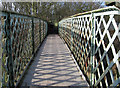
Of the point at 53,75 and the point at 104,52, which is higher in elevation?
the point at 104,52

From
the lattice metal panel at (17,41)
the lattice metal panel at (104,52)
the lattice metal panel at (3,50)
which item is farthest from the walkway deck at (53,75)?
the lattice metal panel at (3,50)

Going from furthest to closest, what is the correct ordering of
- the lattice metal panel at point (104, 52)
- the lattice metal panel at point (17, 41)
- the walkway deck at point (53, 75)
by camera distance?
the walkway deck at point (53, 75) → the lattice metal panel at point (17, 41) → the lattice metal panel at point (104, 52)

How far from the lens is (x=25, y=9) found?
718 inches

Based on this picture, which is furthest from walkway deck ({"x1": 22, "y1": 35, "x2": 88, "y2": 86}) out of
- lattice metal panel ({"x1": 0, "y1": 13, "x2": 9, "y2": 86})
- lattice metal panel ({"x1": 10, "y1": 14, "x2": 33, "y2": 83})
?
lattice metal panel ({"x1": 0, "y1": 13, "x2": 9, "y2": 86})

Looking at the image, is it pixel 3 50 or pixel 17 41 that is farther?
pixel 17 41

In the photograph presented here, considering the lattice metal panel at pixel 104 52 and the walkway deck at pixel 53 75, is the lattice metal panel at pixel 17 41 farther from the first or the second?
the lattice metal panel at pixel 104 52

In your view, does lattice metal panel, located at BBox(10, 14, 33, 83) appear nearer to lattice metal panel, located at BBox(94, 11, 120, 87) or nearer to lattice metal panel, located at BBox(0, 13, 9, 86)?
lattice metal panel, located at BBox(0, 13, 9, 86)

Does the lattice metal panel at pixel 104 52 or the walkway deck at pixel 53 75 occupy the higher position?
the lattice metal panel at pixel 104 52

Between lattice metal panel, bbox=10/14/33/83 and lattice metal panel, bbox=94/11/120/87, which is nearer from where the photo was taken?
lattice metal panel, bbox=94/11/120/87

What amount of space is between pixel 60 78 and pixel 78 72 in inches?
22.7

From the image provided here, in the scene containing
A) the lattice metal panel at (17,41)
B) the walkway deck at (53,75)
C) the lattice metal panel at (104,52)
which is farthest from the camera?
the walkway deck at (53,75)

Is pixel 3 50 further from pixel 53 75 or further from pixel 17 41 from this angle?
pixel 53 75

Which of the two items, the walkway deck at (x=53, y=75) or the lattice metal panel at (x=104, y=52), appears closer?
the lattice metal panel at (x=104, y=52)

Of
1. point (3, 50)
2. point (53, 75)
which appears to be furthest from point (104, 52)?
point (53, 75)
